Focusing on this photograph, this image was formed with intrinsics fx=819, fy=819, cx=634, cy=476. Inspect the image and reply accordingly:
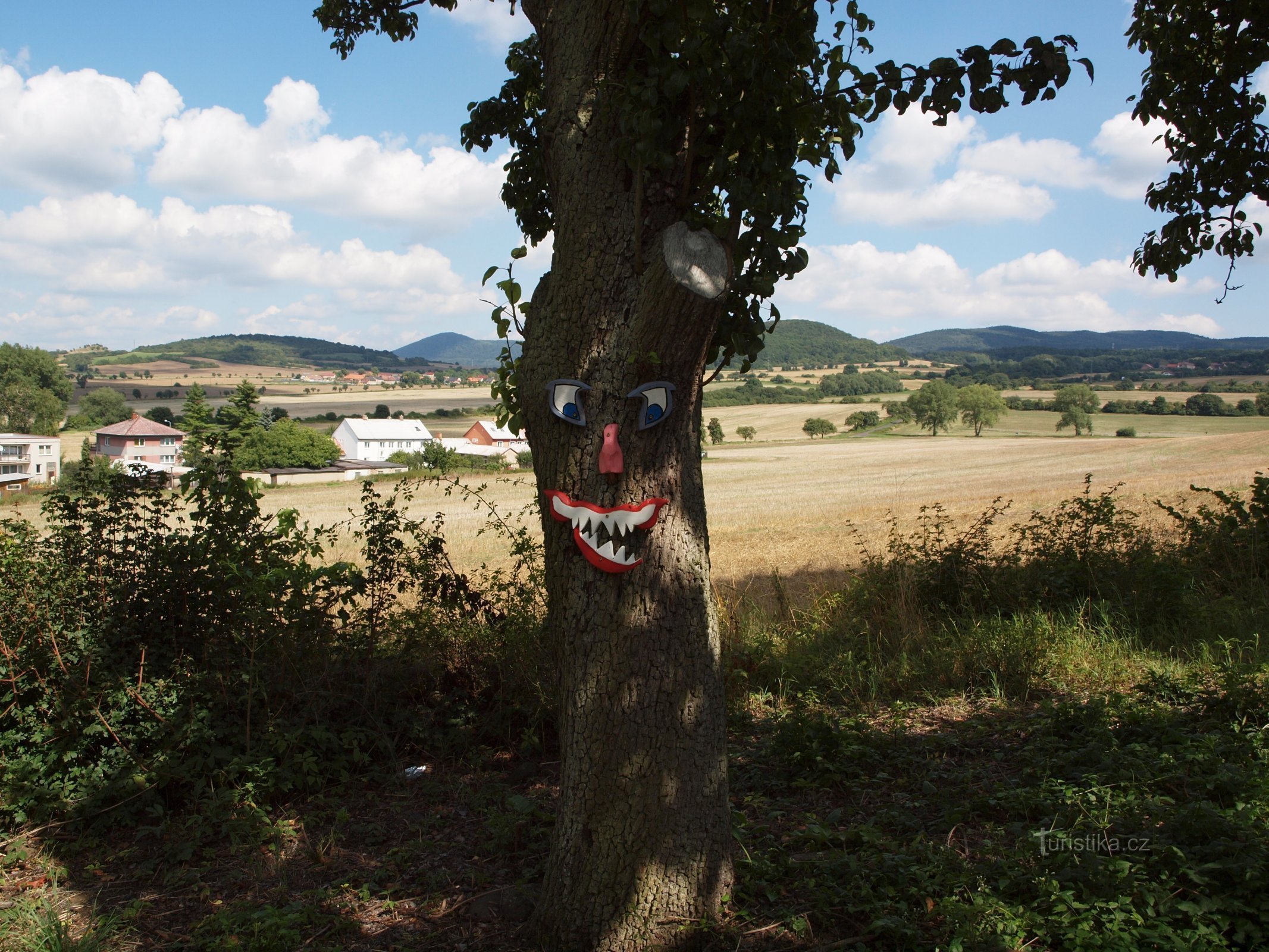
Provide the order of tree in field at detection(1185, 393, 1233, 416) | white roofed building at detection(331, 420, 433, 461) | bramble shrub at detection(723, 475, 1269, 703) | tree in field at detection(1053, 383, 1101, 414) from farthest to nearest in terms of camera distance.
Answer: tree in field at detection(1053, 383, 1101, 414) → white roofed building at detection(331, 420, 433, 461) → tree in field at detection(1185, 393, 1233, 416) → bramble shrub at detection(723, 475, 1269, 703)

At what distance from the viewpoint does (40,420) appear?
66.2 metres

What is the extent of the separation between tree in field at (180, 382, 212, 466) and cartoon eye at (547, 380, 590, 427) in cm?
307

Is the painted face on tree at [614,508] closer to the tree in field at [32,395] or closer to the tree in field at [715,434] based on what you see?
the tree in field at [715,434]

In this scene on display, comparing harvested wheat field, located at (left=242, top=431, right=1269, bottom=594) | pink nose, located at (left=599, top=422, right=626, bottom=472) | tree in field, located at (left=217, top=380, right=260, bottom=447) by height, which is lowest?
harvested wheat field, located at (left=242, top=431, right=1269, bottom=594)

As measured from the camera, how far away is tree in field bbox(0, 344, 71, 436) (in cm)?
6656

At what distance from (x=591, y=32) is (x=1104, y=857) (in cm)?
365

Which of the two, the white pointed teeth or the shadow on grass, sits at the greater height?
the white pointed teeth

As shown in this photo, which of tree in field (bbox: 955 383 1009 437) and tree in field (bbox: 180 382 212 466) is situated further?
tree in field (bbox: 955 383 1009 437)

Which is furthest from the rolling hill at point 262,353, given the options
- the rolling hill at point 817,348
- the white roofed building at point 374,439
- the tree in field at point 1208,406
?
the tree in field at point 1208,406

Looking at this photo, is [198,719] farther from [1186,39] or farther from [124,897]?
[1186,39]

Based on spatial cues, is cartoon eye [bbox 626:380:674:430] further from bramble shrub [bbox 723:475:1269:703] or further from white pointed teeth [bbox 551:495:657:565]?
bramble shrub [bbox 723:475:1269:703]

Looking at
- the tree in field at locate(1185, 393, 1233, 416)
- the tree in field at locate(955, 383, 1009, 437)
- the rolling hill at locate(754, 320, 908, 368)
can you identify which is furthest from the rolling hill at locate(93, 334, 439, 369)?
the tree in field at locate(1185, 393, 1233, 416)

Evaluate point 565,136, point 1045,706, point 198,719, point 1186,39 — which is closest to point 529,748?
point 198,719

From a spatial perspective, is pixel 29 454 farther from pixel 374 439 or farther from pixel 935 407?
pixel 935 407
